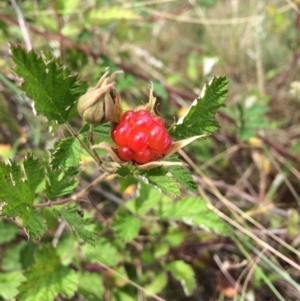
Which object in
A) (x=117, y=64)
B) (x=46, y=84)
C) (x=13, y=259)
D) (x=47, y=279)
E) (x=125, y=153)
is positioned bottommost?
(x=13, y=259)

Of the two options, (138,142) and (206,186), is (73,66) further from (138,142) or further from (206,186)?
(138,142)

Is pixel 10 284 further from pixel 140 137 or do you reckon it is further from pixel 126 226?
pixel 140 137

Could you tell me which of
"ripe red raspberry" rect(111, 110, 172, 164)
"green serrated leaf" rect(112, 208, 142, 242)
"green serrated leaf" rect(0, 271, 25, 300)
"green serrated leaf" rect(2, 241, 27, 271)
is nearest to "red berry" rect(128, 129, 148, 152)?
"ripe red raspberry" rect(111, 110, 172, 164)

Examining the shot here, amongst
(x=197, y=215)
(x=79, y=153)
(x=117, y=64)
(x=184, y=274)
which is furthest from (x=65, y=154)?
(x=117, y=64)

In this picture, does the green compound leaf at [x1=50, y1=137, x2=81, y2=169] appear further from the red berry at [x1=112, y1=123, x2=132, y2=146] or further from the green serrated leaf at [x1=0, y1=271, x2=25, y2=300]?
the green serrated leaf at [x1=0, y1=271, x2=25, y2=300]

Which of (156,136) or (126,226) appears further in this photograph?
(126,226)

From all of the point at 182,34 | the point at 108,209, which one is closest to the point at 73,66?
the point at 108,209

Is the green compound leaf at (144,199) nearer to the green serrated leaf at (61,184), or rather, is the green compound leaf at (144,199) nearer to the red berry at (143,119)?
the green serrated leaf at (61,184)
